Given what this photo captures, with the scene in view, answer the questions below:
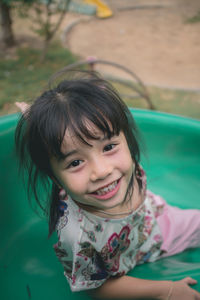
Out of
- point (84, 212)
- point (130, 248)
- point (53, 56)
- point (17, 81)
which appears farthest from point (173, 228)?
point (53, 56)

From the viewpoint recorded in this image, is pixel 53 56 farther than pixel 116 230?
Yes

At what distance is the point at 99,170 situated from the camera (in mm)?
654

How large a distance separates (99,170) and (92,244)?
0.24 metres

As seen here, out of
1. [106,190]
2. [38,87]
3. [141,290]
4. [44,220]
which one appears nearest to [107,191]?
[106,190]

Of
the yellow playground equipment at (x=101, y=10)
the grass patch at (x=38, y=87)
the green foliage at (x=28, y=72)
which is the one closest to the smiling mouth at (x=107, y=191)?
the grass patch at (x=38, y=87)

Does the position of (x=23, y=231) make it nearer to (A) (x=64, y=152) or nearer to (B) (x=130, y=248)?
(B) (x=130, y=248)

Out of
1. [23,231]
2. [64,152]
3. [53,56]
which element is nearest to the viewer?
[64,152]

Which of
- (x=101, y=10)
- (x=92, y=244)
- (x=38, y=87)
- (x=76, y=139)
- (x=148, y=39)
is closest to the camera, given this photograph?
(x=76, y=139)

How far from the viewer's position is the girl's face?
0.66m

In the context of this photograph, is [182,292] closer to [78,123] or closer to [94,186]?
[94,186]

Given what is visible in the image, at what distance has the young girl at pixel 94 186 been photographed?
2.17 feet

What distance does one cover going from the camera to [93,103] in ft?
2.26

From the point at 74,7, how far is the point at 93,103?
15.2 ft

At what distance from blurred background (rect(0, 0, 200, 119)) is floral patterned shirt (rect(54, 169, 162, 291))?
883 mm
